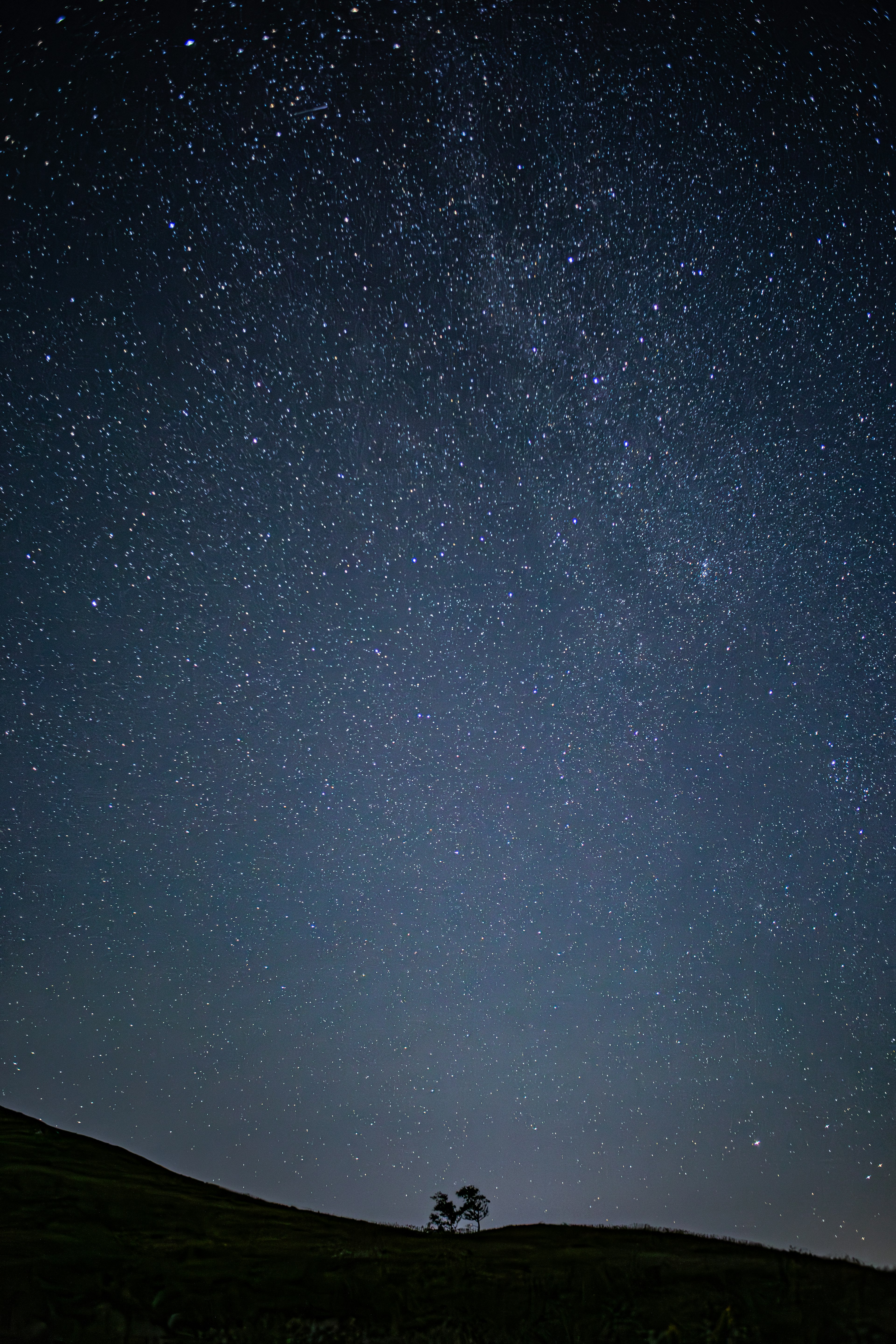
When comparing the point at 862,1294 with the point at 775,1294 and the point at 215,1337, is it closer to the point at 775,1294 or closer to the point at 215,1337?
the point at 775,1294

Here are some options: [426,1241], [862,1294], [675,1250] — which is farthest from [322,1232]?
[862,1294]

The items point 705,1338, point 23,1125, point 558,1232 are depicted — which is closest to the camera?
point 705,1338

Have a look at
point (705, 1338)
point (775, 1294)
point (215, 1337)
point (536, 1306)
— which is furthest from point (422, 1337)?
point (775, 1294)

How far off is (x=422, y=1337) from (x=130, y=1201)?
20.6ft

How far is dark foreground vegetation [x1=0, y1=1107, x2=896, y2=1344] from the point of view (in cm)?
519

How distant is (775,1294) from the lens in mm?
5531

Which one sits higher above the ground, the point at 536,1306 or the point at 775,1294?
the point at 775,1294

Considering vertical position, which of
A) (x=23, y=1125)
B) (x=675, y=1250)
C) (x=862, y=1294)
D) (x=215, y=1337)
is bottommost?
(x=23, y=1125)

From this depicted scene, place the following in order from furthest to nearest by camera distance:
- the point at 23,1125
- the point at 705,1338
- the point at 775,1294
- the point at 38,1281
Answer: the point at 23,1125
the point at 38,1281
the point at 775,1294
the point at 705,1338

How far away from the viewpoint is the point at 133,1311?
568 centimetres

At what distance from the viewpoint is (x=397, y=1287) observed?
244 inches

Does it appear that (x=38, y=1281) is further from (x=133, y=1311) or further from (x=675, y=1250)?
(x=675, y=1250)

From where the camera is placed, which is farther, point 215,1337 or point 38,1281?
point 38,1281

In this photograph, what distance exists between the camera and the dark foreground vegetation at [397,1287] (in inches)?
204
